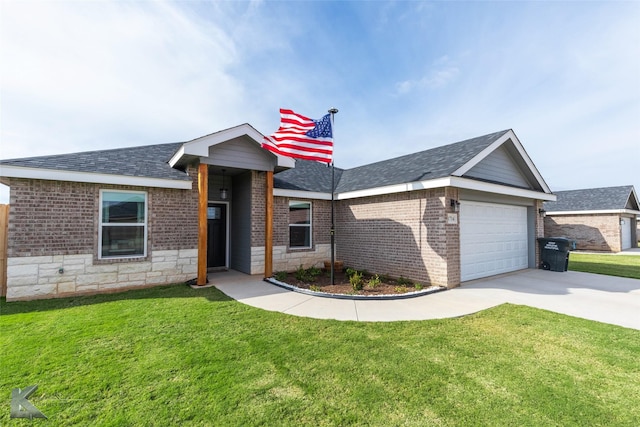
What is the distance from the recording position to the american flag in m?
7.60

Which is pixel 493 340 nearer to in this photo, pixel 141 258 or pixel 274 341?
pixel 274 341

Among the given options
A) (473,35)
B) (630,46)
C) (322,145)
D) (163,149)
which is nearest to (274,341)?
(322,145)

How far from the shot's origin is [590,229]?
19906mm

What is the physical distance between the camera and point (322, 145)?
7637mm

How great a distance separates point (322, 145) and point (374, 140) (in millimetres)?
10854

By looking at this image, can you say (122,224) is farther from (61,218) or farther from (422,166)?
(422,166)

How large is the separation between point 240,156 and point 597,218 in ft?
82.6

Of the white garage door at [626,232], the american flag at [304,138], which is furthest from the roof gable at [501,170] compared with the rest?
the white garage door at [626,232]

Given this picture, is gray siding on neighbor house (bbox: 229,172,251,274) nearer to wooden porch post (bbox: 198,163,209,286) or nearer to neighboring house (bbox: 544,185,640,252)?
wooden porch post (bbox: 198,163,209,286)

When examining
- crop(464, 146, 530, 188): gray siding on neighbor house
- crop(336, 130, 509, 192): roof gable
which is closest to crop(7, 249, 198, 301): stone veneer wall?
crop(336, 130, 509, 192): roof gable

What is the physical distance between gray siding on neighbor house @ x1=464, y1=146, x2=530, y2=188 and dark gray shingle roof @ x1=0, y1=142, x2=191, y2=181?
9.50 metres

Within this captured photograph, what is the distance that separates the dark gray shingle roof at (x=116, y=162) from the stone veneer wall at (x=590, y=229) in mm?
26340

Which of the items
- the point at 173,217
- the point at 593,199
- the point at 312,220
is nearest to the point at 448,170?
the point at 312,220

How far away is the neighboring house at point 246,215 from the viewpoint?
6.68 m
